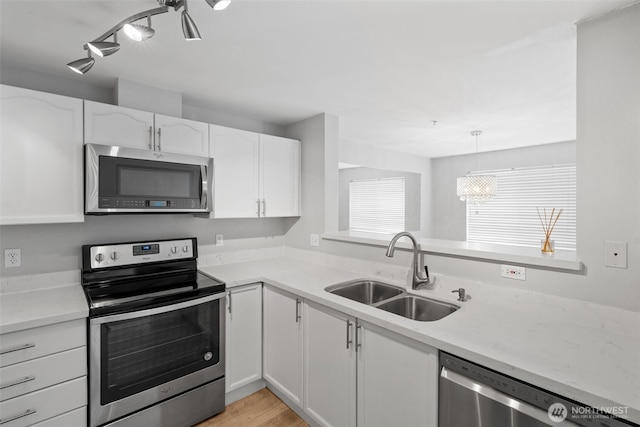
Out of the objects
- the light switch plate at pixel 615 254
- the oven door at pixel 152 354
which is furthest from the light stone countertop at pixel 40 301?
the light switch plate at pixel 615 254

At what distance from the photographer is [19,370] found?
4.83 ft

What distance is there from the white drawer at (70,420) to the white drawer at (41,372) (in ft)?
0.60

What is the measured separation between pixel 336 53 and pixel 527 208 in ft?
14.6

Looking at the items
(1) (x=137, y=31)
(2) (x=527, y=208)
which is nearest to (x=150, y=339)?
(1) (x=137, y=31)

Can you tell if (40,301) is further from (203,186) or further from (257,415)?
(257,415)

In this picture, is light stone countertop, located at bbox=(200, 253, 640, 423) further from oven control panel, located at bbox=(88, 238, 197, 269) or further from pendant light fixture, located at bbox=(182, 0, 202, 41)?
pendant light fixture, located at bbox=(182, 0, 202, 41)

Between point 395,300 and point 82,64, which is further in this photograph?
point 395,300

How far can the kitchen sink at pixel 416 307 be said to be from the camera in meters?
1.83

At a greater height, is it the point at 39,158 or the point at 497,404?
the point at 39,158

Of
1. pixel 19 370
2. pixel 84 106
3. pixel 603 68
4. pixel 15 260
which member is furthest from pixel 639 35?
pixel 15 260

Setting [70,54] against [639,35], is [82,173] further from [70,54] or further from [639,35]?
[639,35]

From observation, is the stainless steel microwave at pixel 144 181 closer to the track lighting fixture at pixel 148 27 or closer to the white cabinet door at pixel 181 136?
the white cabinet door at pixel 181 136

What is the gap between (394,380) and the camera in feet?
4.90

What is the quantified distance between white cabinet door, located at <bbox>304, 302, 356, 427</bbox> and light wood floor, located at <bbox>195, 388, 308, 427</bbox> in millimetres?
218
